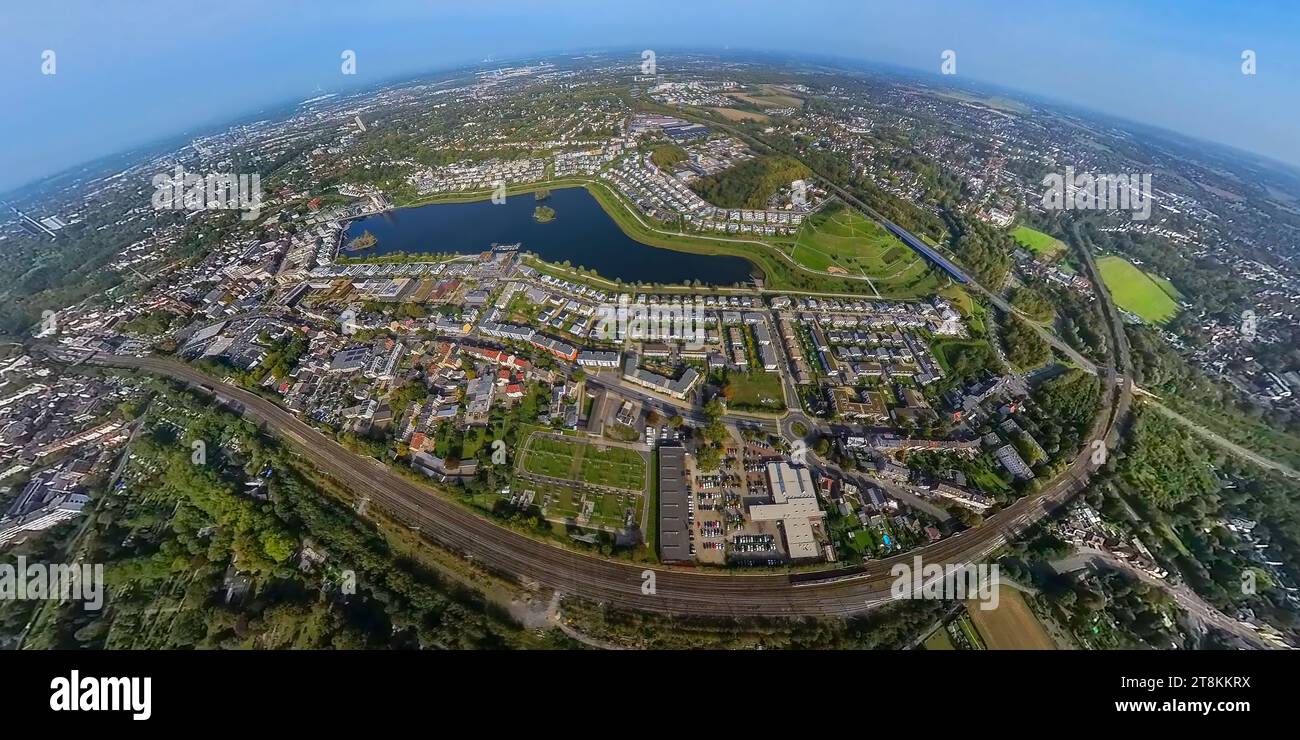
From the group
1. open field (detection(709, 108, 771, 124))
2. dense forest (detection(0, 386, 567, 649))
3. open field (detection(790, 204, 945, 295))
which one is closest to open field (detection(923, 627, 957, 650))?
dense forest (detection(0, 386, 567, 649))

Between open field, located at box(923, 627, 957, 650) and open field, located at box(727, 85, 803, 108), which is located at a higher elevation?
open field, located at box(727, 85, 803, 108)

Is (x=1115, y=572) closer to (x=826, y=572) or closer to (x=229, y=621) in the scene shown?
(x=826, y=572)

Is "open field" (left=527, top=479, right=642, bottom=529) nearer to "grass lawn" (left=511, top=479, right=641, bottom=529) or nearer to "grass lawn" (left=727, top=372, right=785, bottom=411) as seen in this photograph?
"grass lawn" (left=511, top=479, right=641, bottom=529)

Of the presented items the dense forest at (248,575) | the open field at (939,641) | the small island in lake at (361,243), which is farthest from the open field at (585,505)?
the small island in lake at (361,243)
